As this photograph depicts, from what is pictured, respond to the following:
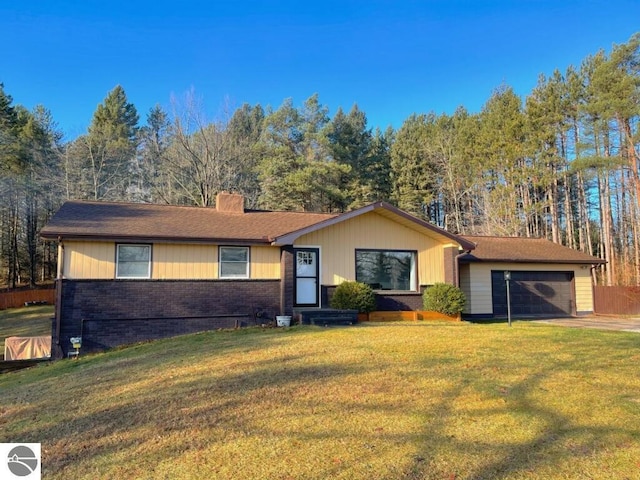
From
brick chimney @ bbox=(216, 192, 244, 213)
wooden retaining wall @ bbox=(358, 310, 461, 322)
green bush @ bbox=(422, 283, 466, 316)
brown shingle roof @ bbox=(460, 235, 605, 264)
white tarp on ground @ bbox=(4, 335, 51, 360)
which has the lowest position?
white tarp on ground @ bbox=(4, 335, 51, 360)

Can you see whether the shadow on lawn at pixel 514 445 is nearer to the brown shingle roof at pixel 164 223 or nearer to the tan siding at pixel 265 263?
the tan siding at pixel 265 263

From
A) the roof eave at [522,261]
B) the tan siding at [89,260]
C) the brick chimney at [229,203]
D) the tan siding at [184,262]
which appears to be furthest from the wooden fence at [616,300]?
the tan siding at [89,260]

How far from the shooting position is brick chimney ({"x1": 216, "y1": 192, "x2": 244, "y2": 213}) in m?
15.9

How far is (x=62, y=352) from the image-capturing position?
11.5 m

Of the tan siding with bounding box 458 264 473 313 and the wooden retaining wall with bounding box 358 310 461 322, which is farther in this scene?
the tan siding with bounding box 458 264 473 313

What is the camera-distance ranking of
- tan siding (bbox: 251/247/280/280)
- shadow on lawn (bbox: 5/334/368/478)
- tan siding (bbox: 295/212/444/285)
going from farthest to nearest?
tan siding (bbox: 295/212/444/285)
tan siding (bbox: 251/247/280/280)
shadow on lawn (bbox: 5/334/368/478)

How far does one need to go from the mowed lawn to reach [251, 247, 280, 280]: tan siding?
5367 millimetres

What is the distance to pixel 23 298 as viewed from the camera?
1123 inches

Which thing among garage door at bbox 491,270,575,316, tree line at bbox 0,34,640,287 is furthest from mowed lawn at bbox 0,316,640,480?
tree line at bbox 0,34,640,287

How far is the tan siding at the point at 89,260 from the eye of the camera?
38.8ft

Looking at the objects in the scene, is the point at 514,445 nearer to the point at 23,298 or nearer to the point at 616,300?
the point at 616,300

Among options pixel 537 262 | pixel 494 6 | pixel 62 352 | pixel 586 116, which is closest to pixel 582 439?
pixel 62 352

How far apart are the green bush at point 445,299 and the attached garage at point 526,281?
2491 mm

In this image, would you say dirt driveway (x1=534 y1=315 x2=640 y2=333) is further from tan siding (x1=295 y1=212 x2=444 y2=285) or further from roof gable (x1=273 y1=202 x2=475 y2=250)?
tan siding (x1=295 y1=212 x2=444 y2=285)
